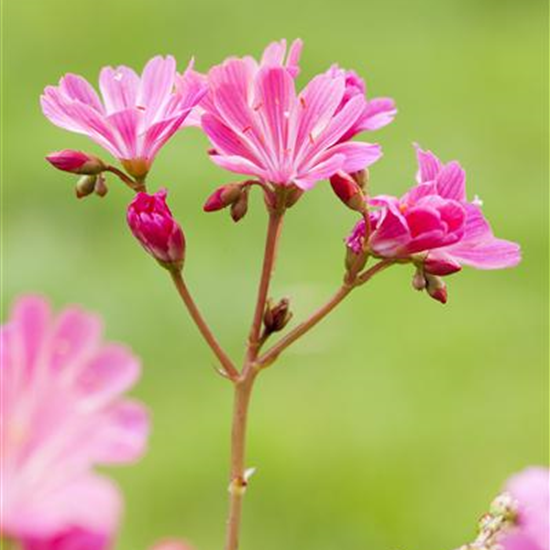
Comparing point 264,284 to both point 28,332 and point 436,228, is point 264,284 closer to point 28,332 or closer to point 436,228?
point 436,228

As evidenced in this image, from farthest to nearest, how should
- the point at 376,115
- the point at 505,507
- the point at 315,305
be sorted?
1. the point at 315,305
2. the point at 376,115
3. the point at 505,507

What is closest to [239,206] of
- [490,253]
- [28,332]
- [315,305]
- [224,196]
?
[224,196]

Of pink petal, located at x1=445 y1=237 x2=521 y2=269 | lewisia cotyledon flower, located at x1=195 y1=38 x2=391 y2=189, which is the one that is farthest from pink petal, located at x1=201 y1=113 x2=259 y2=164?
pink petal, located at x1=445 y1=237 x2=521 y2=269

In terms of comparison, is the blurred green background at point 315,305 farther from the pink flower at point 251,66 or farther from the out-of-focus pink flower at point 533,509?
the out-of-focus pink flower at point 533,509

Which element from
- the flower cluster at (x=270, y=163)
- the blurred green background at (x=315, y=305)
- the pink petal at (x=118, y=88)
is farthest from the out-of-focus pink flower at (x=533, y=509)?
the blurred green background at (x=315, y=305)

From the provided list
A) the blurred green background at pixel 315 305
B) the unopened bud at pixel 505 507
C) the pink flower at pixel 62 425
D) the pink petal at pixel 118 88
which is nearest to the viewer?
Answer: the pink flower at pixel 62 425

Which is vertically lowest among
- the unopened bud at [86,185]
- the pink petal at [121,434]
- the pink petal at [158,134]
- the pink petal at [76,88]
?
the pink petal at [121,434]
